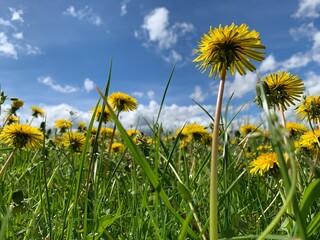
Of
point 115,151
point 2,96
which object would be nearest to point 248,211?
point 2,96

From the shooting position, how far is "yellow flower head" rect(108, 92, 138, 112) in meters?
3.24

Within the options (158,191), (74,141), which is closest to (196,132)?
(74,141)

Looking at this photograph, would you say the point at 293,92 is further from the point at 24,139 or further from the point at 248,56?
the point at 24,139

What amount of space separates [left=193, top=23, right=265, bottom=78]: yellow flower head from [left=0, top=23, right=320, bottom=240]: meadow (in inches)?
4.4

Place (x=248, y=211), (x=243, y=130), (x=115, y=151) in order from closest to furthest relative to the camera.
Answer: (x=248, y=211)
(x=115, y=151)
(x=243, y=130)

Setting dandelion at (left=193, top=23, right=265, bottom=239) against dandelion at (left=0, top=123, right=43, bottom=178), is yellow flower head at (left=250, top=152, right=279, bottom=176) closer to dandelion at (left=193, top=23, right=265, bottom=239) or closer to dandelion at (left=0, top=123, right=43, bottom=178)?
dandelion at (left=193, top=23, right=265, bottom=239)

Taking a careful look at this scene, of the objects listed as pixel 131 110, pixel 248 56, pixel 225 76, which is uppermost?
pixel 131 110

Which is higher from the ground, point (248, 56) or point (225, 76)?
point (248, 56)

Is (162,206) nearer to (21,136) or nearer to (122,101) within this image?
(21,136)

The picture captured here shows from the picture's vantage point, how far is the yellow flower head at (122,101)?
324 cm

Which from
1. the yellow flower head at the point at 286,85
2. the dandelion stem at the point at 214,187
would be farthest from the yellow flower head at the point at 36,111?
the dandelion stem at the point at 214,187

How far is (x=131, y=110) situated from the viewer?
3.31m

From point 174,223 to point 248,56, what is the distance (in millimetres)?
632

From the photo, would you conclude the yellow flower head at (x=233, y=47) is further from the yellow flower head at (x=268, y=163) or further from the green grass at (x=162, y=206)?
the yellow flower head at (x=268, y=163)
